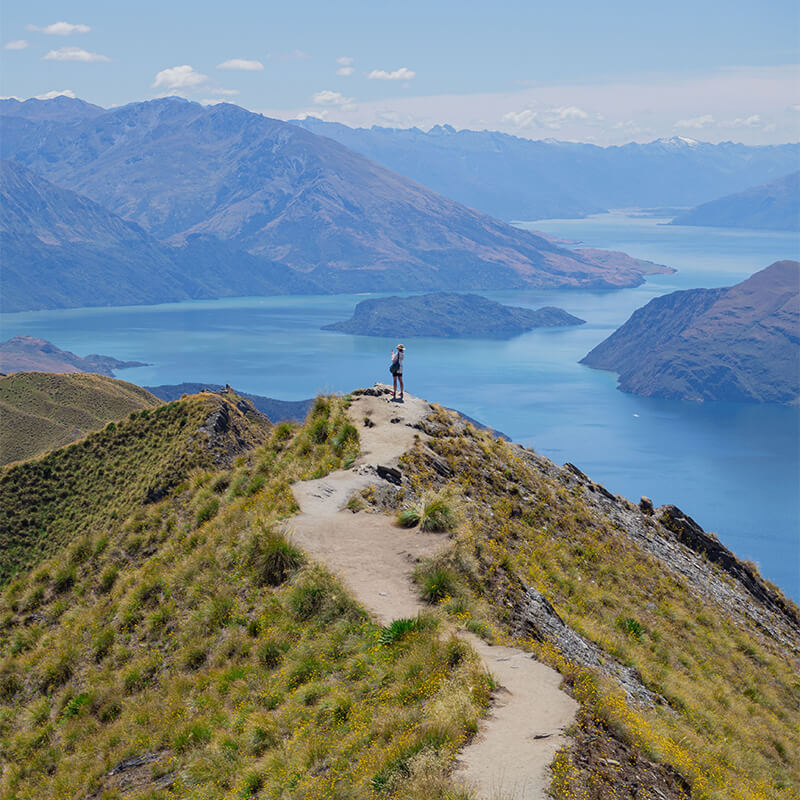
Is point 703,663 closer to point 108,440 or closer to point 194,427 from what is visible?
point 194,427

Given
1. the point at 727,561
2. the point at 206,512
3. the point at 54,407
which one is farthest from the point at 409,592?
the point at 54,407

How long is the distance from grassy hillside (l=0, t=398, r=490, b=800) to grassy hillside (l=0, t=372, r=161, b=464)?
48.0 meters

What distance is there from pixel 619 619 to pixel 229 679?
43.3 feet

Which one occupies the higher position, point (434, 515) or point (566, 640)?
point (434, 515)

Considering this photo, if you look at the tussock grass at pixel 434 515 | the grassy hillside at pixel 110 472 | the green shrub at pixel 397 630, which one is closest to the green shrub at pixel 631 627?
the tussock grass at pixel 434 515

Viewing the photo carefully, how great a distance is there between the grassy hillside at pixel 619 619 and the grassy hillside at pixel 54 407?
46.6 m

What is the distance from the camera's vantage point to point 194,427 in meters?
44.3

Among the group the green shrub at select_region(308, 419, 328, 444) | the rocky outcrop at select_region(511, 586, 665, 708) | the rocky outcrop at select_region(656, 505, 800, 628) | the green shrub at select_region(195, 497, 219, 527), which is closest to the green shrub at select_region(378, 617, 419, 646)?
the rocky outcrop at select_region(511, 586, 665, 708)

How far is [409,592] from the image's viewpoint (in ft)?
61.2

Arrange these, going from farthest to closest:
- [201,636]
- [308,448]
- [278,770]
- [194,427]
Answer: [194,427], [308,448], [201,636], [278,770]

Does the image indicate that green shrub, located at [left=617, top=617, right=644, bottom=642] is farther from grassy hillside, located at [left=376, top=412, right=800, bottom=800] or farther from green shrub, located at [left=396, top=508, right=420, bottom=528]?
green shrub, located at [left=396, top=508, right=420, bottom=528]

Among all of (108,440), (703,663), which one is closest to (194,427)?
(108,440)

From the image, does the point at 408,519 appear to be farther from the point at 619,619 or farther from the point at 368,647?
the point at 619,619

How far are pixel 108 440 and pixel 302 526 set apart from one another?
1145 inches
